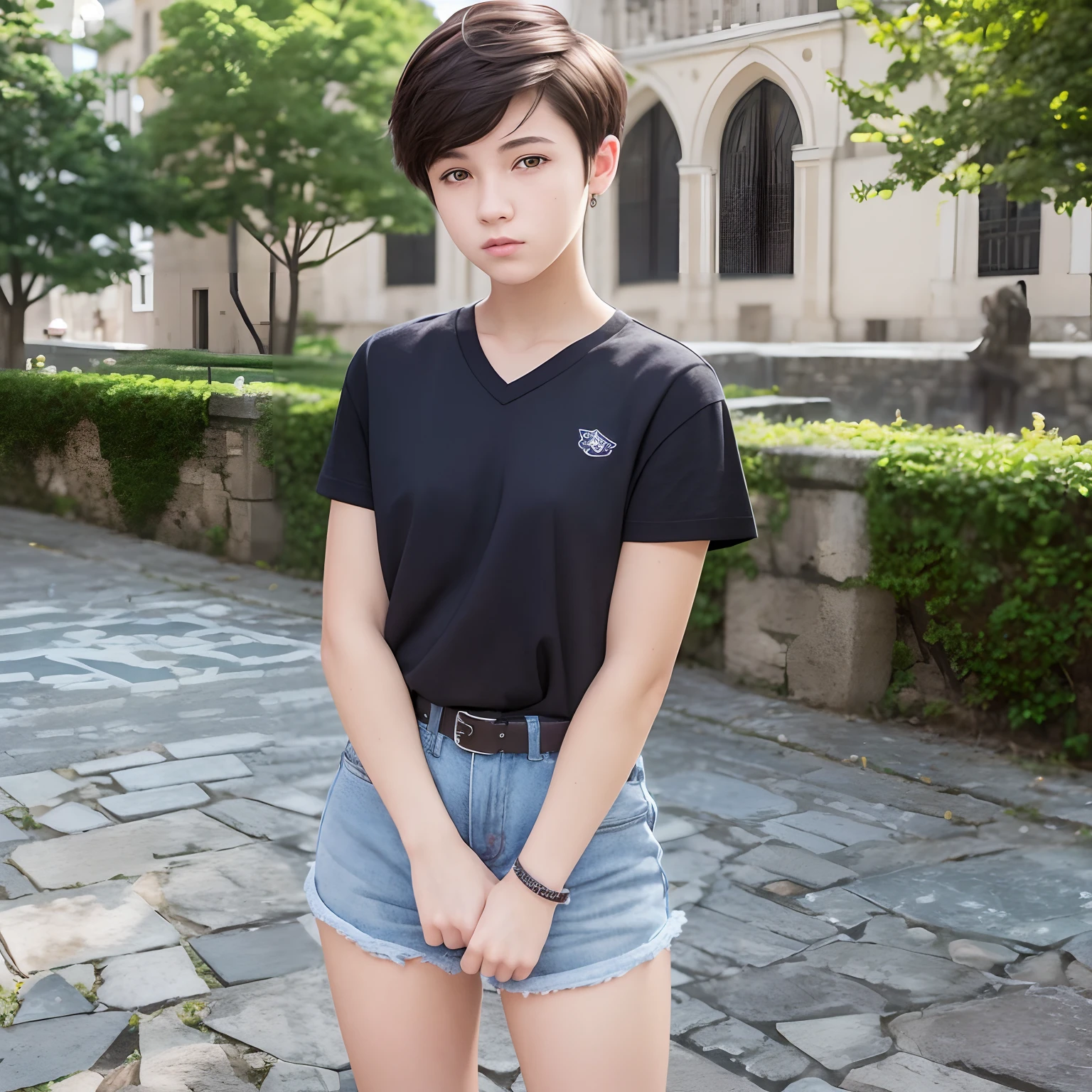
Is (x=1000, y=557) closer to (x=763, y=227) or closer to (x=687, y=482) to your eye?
(x=763, y=227)

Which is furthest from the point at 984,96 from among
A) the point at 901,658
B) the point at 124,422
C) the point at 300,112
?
the point at 124,422

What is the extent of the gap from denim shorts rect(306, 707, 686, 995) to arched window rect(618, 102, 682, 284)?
5.94 m

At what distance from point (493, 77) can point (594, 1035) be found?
0.97m

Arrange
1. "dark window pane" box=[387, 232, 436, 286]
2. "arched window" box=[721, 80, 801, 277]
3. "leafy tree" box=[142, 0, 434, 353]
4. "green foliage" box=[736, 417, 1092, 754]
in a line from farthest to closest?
"leafy tree" box=[142, 0, 434, 353], "dark window pane" box=[387, 232, 436, 286], "arched window" box=[721, 80, 801, 277], "green foliage" box=[736, 417, 1092, 754]

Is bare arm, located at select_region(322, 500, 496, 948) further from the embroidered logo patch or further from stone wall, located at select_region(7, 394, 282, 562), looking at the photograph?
stone wall, located at select_region(7, 394, 282, 562)

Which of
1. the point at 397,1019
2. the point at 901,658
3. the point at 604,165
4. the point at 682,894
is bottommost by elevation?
the point at 682,894

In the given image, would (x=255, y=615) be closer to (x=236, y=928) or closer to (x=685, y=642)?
(x=685, y=642)

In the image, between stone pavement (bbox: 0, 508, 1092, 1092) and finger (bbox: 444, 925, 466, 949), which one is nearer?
finger (bbox: 444, 925, 466, 949)

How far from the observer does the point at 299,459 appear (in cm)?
880

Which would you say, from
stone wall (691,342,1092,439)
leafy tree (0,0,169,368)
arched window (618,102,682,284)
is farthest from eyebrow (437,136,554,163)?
leafy tree (0,0,169,368)

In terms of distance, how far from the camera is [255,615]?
7.70 metres

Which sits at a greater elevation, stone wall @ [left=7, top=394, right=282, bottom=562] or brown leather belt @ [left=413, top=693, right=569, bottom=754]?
brown leather belt @ [left=413, top=693, right=569, bottom=754]

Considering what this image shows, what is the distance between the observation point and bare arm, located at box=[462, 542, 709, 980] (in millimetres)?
1316

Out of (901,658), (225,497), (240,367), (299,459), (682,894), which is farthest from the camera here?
(225,497)
